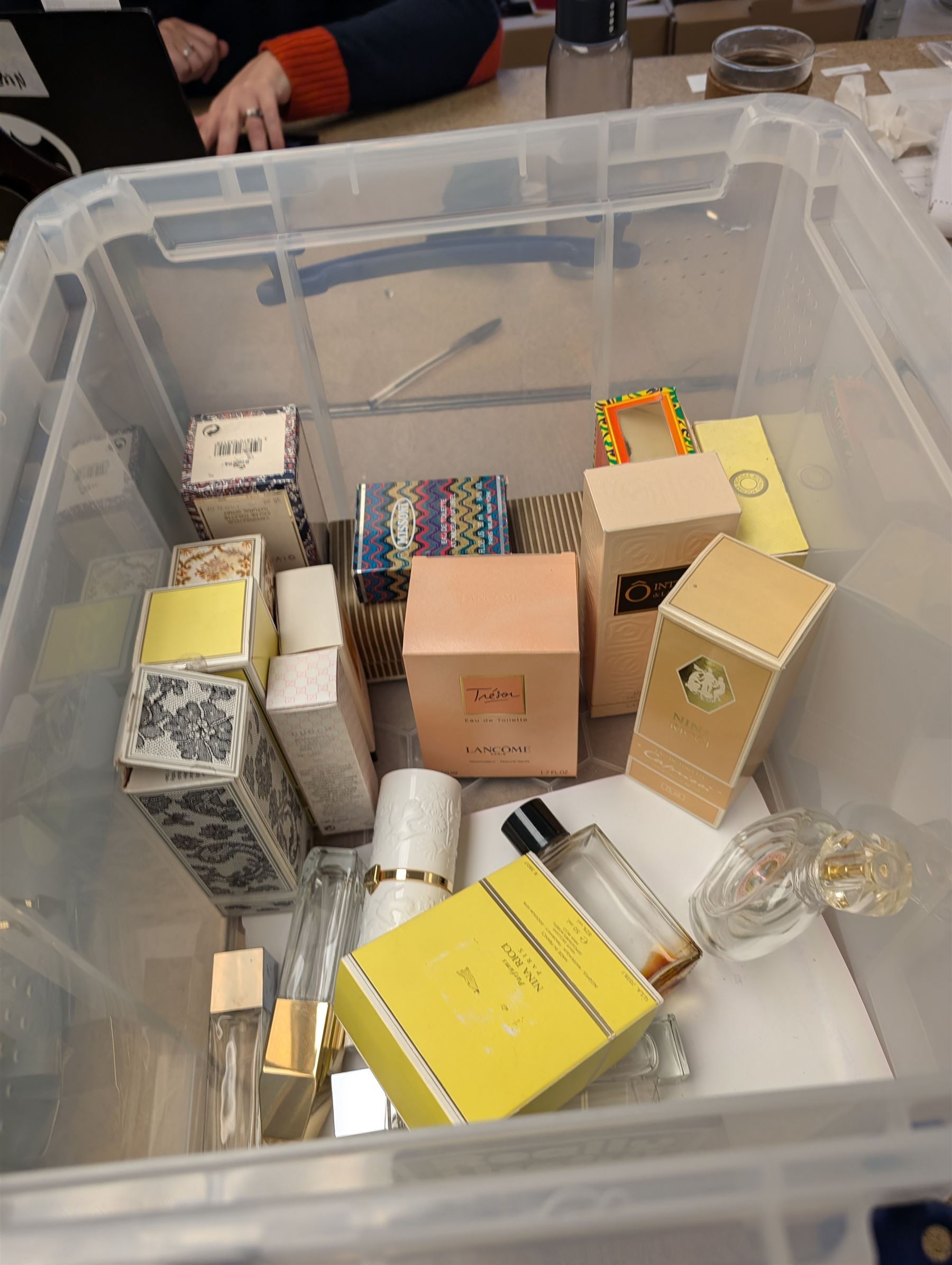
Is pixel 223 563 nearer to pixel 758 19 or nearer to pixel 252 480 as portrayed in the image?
pixel 252 480

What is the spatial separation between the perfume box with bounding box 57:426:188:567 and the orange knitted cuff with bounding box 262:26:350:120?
0.52m

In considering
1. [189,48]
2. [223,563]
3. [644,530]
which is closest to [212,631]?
[223,563]

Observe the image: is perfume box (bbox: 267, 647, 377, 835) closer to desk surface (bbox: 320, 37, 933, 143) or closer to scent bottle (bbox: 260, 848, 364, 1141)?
scent bottle (bbox: 260, 848, 364, 1141)

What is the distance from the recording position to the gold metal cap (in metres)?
0.49

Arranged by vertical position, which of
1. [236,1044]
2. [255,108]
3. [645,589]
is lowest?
[236,1044]

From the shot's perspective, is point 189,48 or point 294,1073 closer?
point 294,1073

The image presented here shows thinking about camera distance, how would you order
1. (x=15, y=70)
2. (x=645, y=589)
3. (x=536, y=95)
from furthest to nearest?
1. (x=536, y=95)
2. (x=15, y=70)
3. (x=645, y=589)

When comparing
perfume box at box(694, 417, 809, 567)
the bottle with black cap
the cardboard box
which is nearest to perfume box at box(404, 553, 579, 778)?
perfume box at box(694, 417, 809, 567)

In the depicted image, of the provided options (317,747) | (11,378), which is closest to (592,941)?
(317,747)

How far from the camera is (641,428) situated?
0.62m

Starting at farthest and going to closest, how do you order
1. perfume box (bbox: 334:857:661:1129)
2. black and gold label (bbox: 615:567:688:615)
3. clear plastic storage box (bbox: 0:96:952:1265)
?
black and gold label (bbox: 615:567:688:615) → perfume box (bbox: 334:857:661:1129) → clear plastic storage box (bbox: 0:96:952:1265)

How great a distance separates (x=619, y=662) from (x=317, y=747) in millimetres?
233

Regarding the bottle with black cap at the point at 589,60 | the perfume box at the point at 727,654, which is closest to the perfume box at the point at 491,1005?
the perfume box at the point at 727,654

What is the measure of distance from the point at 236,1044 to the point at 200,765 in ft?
0.65
